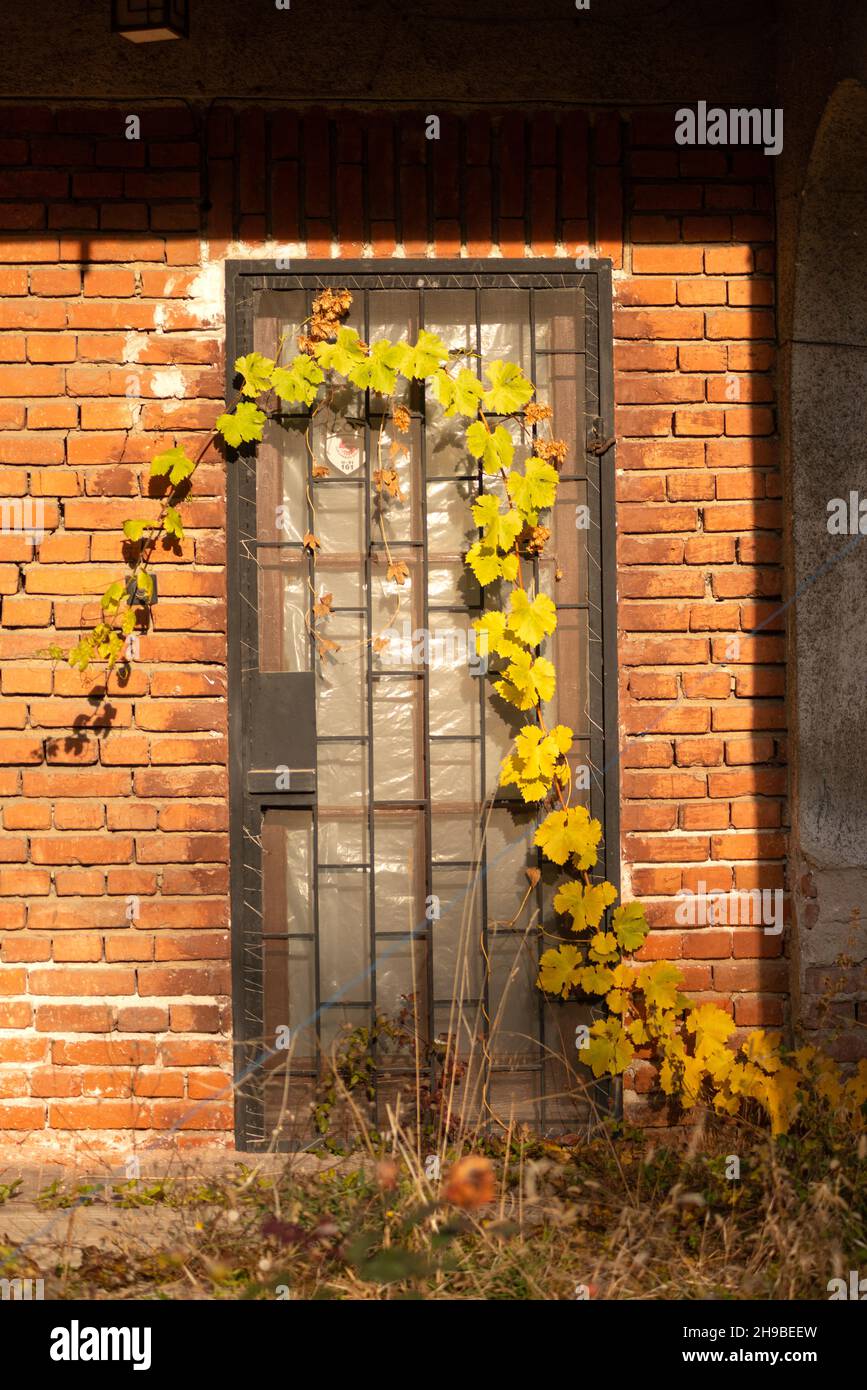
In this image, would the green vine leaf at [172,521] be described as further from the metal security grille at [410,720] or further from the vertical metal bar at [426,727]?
the vertical metal bar at [426,727]

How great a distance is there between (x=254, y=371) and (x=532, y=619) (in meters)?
1.09

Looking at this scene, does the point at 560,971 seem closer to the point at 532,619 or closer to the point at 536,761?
the point at 536,761

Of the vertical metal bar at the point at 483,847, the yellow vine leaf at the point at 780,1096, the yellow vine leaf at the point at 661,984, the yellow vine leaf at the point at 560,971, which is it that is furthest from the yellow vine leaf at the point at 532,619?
the yellow vine leaf at the point at 780,1096

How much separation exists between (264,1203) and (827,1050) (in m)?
1.70

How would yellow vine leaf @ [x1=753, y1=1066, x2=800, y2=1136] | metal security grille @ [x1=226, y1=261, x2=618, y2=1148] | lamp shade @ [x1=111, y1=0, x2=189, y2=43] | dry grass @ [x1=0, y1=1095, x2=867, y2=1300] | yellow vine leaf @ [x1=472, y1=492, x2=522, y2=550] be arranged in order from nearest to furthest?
dry grass @ [x1=0, y1=1095, x2=867, y2=1300] → lamp shade @ [x1=111, y1=0, x2=189, y2=43] → yellow vine leaf @ [x1=753, y1=1066, x2=800, y2=1136] → yellow vine leaf @ [x1=472, y1=492, x2=522, y2=550] → metal security grille @ [x1=226, y1=261, x2=618, y2=1148]

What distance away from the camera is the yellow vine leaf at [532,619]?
3635 mm

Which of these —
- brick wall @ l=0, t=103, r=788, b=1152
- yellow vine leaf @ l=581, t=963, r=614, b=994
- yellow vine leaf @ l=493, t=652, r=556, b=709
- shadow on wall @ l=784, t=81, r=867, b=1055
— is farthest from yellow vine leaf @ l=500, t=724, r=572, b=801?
shadow on wall @ l=784, t=81, r=867, b=1055

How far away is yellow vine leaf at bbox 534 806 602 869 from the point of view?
3.67m

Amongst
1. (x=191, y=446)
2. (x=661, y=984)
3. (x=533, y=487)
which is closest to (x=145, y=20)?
(x=191, y=446)

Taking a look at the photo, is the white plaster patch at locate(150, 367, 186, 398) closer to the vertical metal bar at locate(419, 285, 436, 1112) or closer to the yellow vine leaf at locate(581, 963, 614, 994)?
the vertical metal bar at locate(419, 285, 436, 1112)

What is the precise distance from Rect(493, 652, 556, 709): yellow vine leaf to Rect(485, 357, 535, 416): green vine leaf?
724mm

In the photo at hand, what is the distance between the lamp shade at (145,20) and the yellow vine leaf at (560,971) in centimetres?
278

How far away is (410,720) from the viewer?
12.5ft

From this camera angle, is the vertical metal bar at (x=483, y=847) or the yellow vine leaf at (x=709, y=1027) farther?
the vertical metal bar at (x=483, y=847)
